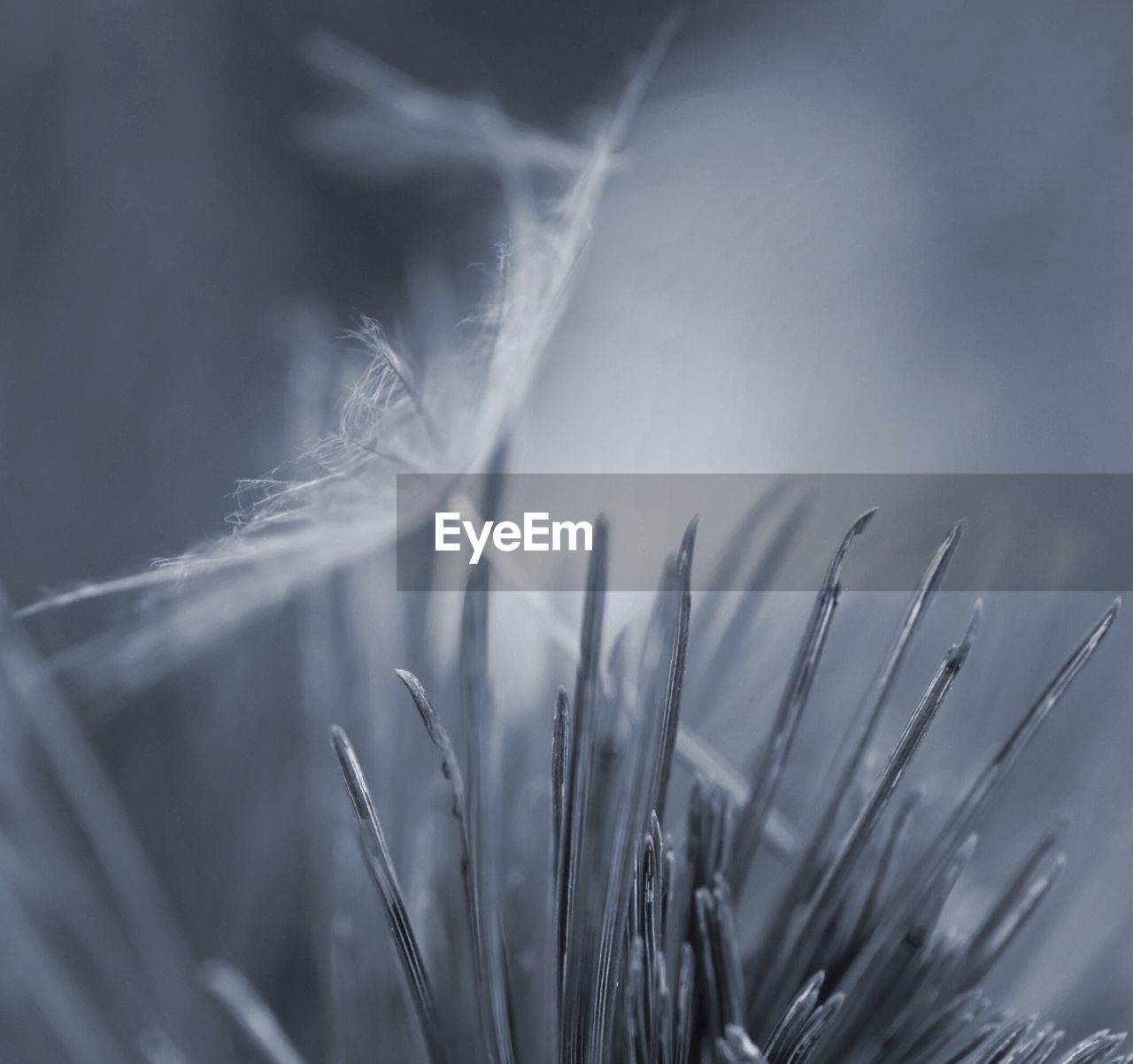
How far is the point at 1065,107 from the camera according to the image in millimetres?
352

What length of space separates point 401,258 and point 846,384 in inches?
5.7

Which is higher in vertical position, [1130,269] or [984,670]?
[1130,269]

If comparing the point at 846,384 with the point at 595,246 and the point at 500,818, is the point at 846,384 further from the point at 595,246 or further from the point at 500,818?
the point at 500,818

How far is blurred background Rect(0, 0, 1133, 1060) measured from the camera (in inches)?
10.9

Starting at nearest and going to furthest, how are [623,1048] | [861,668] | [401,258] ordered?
[623,1048] < [861,668] < [401,258]

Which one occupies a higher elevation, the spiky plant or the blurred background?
the blurred background

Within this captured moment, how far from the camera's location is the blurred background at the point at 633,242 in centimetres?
28

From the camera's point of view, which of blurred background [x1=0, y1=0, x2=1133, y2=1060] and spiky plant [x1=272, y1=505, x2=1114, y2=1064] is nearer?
spiky plant [x1=272, y1=505, x2=1114, y2=1064]

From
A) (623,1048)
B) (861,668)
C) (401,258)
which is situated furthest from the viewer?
(401,258)

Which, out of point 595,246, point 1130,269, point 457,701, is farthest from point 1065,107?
point 457,701

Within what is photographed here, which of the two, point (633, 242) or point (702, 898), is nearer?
point (702, 898)

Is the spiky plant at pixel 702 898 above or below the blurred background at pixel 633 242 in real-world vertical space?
below

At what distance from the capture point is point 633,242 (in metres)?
0.35

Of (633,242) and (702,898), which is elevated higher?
(633,242)
